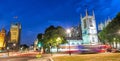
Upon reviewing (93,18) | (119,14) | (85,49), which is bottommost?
(85,49)

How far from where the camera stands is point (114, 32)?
79.1 m

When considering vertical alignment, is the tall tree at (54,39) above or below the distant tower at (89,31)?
below

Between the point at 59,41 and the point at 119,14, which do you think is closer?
the point at 119,14

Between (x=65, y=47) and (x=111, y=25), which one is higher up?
(x=111, y=25)

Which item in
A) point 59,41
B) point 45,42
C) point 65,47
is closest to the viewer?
point 65,47

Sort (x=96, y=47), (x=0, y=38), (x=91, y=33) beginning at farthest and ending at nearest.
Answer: (x=0, y=38) < (x=91, y=33) < (x=96, y=47)

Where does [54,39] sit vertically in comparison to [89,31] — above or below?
below

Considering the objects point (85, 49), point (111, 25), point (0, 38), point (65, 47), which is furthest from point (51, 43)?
point (0, 38)

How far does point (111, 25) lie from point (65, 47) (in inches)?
928

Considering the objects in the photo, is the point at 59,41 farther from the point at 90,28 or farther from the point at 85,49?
the point at 90,28

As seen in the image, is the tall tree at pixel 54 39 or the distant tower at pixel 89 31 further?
the distant tower at pixel 89 31

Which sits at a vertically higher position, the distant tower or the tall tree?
the distant tower

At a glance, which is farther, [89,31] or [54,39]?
[89,31]

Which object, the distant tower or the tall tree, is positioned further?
the distant tower
